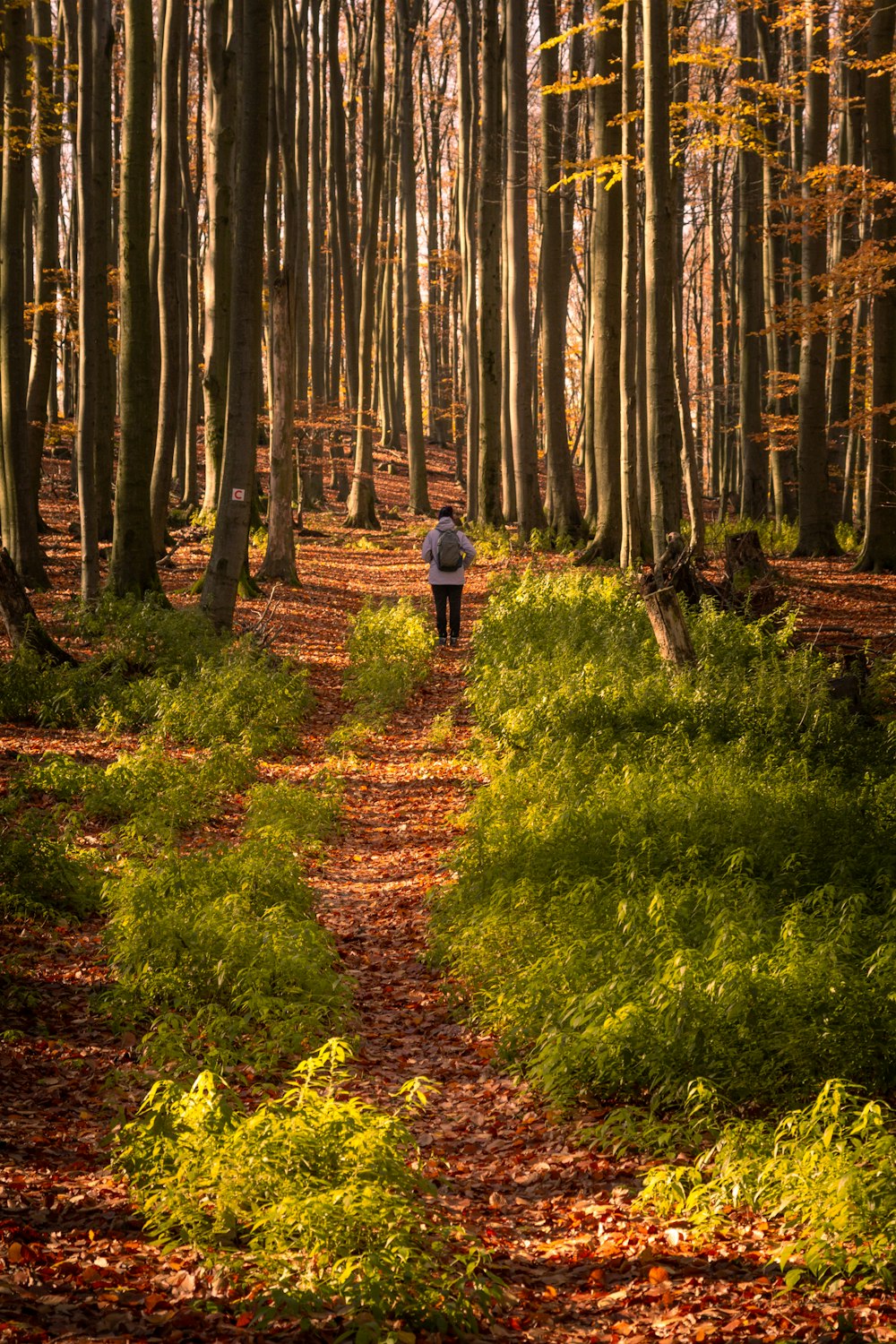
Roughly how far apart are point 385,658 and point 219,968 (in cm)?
795

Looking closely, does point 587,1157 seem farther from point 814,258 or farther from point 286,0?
point 286,0

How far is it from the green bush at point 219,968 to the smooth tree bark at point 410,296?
23.2 metres

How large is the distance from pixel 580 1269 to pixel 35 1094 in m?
2.50

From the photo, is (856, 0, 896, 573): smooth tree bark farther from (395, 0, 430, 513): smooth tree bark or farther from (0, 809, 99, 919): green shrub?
(395, 0, 430, 513): smooth tree bark

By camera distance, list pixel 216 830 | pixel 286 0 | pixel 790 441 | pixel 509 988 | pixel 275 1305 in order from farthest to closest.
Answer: pixel 286 0 → pixel 790 441 → pixel 216 830 → pixel 509 988 → pixel 275 1305

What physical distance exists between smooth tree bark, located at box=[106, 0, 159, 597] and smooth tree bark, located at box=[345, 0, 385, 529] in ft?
38.3

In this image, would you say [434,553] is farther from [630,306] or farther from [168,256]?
[168,256]

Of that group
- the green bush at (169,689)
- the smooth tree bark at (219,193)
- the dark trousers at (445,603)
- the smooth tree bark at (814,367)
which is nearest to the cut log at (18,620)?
the green bush at (169,689)

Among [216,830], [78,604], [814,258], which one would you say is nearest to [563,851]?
[216,830]

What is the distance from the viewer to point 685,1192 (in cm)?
426

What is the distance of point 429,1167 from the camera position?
470 centimetres

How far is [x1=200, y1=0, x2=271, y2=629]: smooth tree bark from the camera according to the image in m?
12.9

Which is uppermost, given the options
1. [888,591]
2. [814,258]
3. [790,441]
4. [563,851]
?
[814,258]

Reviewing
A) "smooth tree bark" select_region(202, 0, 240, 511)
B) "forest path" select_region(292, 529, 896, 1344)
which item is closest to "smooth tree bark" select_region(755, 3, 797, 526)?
"smooth tree bark" select_region(202, 0, 240, 511)
